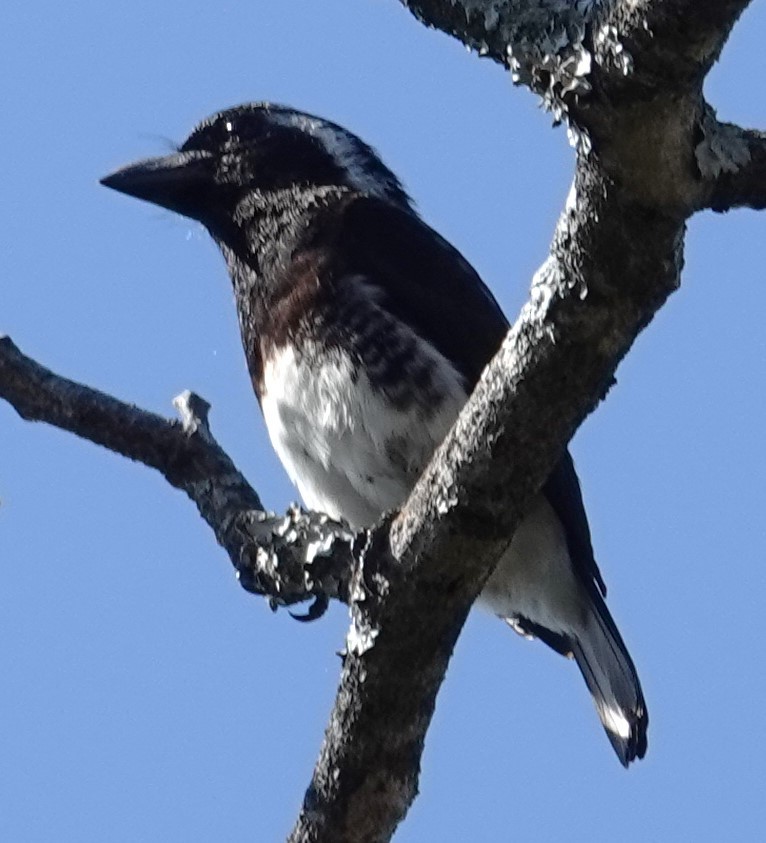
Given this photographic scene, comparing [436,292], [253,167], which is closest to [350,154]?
[253,167]

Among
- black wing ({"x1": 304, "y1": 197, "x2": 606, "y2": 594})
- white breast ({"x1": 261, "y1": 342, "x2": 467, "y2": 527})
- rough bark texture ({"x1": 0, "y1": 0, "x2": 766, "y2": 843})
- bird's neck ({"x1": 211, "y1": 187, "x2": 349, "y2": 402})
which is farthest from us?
bird's neck ({"x1": 211, "y1": 187, "x2": 349, "y2": 402})

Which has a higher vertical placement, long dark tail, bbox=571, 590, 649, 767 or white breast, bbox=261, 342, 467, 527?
white breast, bbox=261, 342, 467, 527

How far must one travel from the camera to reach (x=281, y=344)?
4.62 m

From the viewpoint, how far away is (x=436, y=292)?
469cm

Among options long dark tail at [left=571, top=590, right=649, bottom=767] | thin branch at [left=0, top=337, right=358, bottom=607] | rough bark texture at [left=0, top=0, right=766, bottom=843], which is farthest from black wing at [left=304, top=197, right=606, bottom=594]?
rough bark texture at [left=0, top=0, right=766, bottom=843]

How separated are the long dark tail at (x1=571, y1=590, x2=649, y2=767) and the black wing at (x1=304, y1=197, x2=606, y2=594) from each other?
119 mm

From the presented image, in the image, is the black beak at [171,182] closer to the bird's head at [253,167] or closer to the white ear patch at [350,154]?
the bird's head at [253,167]

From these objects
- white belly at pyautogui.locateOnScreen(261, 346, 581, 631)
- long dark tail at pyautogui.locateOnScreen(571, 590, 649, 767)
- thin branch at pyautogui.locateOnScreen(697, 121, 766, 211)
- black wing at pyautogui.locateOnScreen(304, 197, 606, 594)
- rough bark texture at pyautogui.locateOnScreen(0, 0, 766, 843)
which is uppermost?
black wing at pyautogui.locateOnScreen(304, 197, 606, 594)

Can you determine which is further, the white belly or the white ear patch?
the white ear patch

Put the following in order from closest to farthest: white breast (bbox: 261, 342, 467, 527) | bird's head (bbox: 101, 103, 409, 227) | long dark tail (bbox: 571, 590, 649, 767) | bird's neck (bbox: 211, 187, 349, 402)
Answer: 1. white breast (bbox: 261, 342, 467, 527)
2. long dark tail (bbox: 571, 590, 649, 767)
3. bird's neck (bbox: 211, 187, 349, 402)
4. bird's head (bbox: 101, 103, 409, 227)

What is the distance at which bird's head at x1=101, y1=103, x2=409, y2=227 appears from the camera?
5.33 m

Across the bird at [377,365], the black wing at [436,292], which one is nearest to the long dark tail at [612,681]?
the bird at [377,365]

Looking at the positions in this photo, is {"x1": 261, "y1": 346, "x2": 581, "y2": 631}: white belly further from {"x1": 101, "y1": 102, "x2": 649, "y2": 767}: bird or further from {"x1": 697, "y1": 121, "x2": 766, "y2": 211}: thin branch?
{"x1": 697, "y1": 121, "x2": 766, "y2": 211}: thin branch

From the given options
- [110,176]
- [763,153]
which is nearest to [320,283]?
[110,176]
